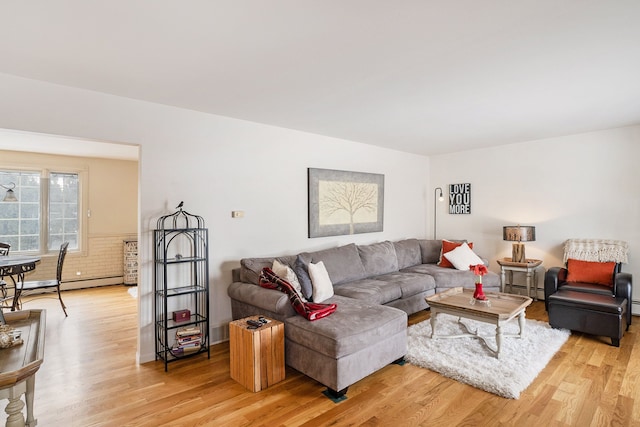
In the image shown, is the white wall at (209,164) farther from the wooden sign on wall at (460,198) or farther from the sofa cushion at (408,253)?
the wooden sign on wall at (460,198)

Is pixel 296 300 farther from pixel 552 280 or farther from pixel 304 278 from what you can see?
pixel 552 280

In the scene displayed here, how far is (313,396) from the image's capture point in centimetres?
263

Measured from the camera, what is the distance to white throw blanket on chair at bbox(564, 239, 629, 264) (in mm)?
4395

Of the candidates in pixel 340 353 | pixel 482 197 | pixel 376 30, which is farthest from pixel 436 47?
pixel 482 197

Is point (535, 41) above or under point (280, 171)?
above

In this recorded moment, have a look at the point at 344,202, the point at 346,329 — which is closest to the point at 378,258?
the point at 344,202

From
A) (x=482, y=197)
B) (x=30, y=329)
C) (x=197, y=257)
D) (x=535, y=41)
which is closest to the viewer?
(x=30, y=329)

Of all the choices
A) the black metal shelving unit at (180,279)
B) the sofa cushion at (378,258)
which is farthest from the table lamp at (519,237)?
the black metal shelving unit at (180,279)

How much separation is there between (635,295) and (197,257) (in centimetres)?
560

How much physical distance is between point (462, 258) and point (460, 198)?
159cm

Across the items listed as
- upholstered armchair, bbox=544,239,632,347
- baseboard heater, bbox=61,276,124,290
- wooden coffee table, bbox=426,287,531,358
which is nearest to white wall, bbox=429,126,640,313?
upholstered armchair, bbox=544,239,632,347

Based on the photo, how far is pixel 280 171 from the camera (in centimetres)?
433

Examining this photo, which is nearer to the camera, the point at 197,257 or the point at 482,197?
the point at 197,257

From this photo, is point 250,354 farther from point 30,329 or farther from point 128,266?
point 128,266
